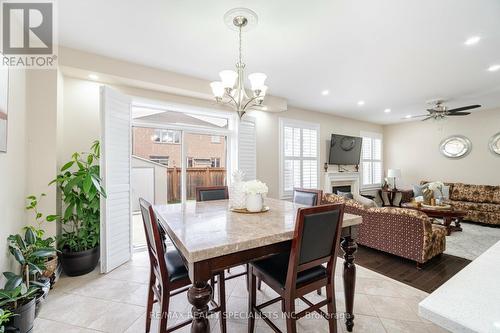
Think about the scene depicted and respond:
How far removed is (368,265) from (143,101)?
3.93 meters

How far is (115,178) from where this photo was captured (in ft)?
9.00

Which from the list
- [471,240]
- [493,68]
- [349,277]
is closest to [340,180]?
[471,240]

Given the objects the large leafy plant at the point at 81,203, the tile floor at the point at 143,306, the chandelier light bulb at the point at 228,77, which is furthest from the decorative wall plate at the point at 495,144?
the large leafy plant at the point at 81,203

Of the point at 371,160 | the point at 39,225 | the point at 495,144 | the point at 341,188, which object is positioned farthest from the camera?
the point at 371,160

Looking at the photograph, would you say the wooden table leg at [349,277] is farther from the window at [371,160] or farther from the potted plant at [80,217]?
the window at [371,160]

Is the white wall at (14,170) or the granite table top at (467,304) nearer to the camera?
the granite table top at (467,304)

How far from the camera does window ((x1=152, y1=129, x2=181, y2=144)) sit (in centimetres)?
347

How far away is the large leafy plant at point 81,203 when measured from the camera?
2428 mm

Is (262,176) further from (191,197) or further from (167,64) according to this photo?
(167,64)

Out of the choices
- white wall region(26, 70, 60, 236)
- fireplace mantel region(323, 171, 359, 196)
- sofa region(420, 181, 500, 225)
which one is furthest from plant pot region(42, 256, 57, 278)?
sofa region(420, 181, 500, 225)

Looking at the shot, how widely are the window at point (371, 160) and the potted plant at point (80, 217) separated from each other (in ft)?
21.3

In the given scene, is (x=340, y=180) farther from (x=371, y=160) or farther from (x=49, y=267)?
(x=49, y=267)

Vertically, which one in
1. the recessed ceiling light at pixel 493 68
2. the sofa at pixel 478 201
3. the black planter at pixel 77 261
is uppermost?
the recessed ceiling light at pixel 493 68

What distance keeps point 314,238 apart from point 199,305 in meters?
0.75
